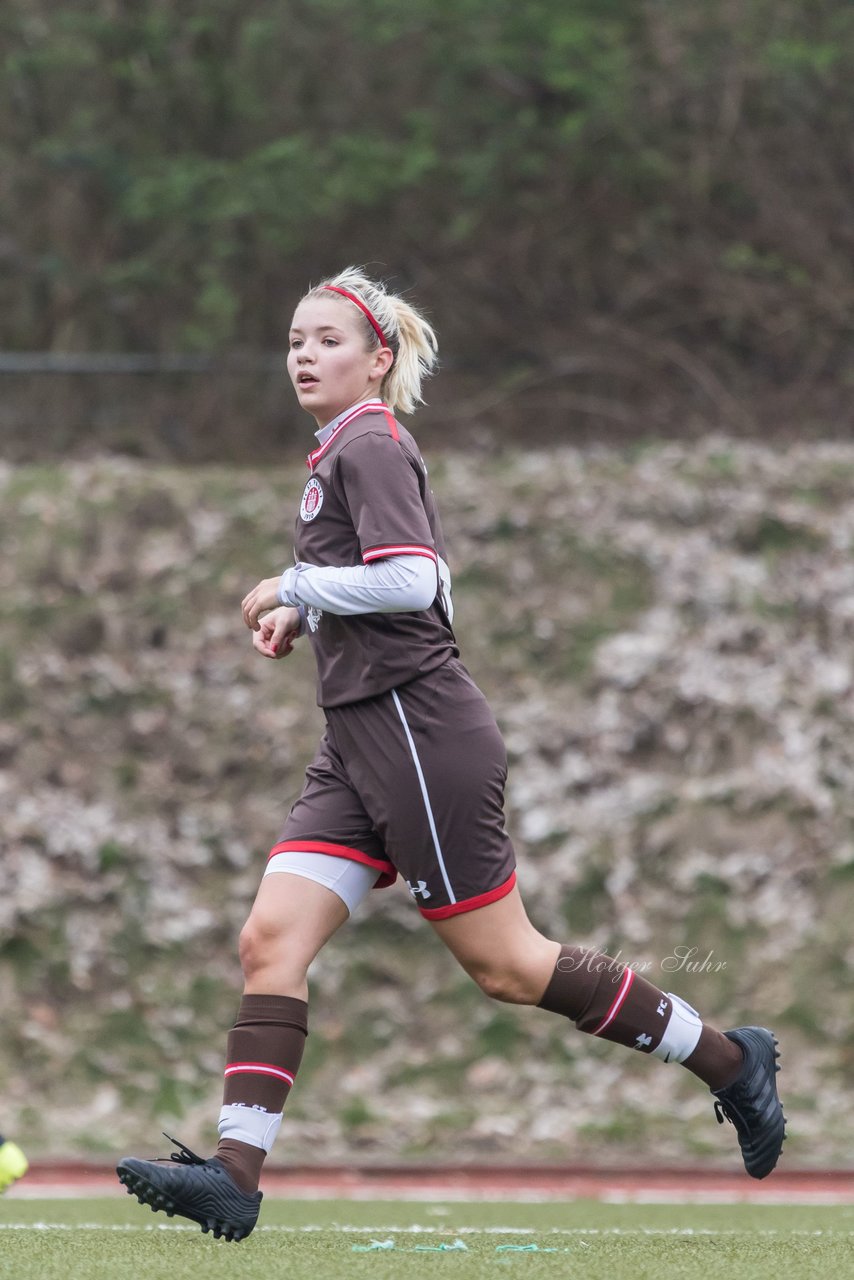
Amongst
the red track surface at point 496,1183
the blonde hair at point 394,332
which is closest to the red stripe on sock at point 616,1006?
the blonde hair at point 394,332

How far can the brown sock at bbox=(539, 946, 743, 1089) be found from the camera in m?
4.38

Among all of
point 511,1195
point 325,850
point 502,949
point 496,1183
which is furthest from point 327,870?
point 496,1183

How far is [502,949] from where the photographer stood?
4.26 meters

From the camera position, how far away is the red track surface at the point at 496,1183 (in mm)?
6902

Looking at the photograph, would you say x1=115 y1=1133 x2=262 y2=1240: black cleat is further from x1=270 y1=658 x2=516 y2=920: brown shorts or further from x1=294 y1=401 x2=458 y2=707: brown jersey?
x1=294 y1=401 x2=458 y2=707: brown jersey

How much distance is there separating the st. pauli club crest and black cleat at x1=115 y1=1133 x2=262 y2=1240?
141 cm

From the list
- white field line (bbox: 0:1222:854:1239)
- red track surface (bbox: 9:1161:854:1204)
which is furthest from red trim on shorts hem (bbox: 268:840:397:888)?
red track surface (bbox: 9:1161:854:1204)

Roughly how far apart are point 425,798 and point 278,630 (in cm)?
54

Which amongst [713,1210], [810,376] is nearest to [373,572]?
[713,1210]

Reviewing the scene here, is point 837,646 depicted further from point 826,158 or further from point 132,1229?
point 132,1229

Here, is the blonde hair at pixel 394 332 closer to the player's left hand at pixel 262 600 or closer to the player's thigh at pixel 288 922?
the player's left hand at pixel 262 600

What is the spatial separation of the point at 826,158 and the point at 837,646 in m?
4.13

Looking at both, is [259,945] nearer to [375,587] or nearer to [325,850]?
[325,850]

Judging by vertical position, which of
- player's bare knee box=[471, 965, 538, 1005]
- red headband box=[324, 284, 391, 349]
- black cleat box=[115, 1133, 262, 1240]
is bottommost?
black cleat box=[115, 1133, 262, 1240]
